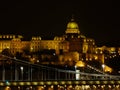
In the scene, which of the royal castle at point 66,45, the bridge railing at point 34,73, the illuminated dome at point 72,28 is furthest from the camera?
the illuminated dome at point 72,28

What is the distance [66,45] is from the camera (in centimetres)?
9875

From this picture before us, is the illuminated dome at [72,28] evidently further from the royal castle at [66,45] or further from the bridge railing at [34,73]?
the bridge railing at [34,73]

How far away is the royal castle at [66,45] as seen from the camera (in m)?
94.9

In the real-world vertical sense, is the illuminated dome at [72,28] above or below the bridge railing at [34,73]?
above

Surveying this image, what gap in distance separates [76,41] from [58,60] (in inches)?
461

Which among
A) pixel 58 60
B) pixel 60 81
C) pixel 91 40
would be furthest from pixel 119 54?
pixel 60 81

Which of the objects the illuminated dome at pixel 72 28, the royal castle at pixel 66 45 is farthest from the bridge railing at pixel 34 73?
the illuminated dome at pixel 72 28

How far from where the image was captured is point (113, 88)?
172 feet

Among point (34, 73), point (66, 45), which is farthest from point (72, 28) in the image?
point (34, 73)

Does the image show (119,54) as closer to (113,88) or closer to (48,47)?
(48,47)

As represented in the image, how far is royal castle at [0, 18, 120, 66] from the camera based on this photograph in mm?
94938

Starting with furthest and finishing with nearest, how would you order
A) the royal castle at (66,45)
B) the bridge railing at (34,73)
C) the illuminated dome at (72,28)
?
the illuminated dome at (72,28)
the royal castle at (66,45)
the bridge railing at (34,73)

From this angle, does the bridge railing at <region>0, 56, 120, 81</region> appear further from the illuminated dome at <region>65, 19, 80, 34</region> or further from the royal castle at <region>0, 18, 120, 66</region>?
the illuminated dome at <region>65, 19, 80, 34</region>

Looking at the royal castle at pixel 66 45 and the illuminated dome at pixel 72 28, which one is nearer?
the royal castle at pixel 66 45
